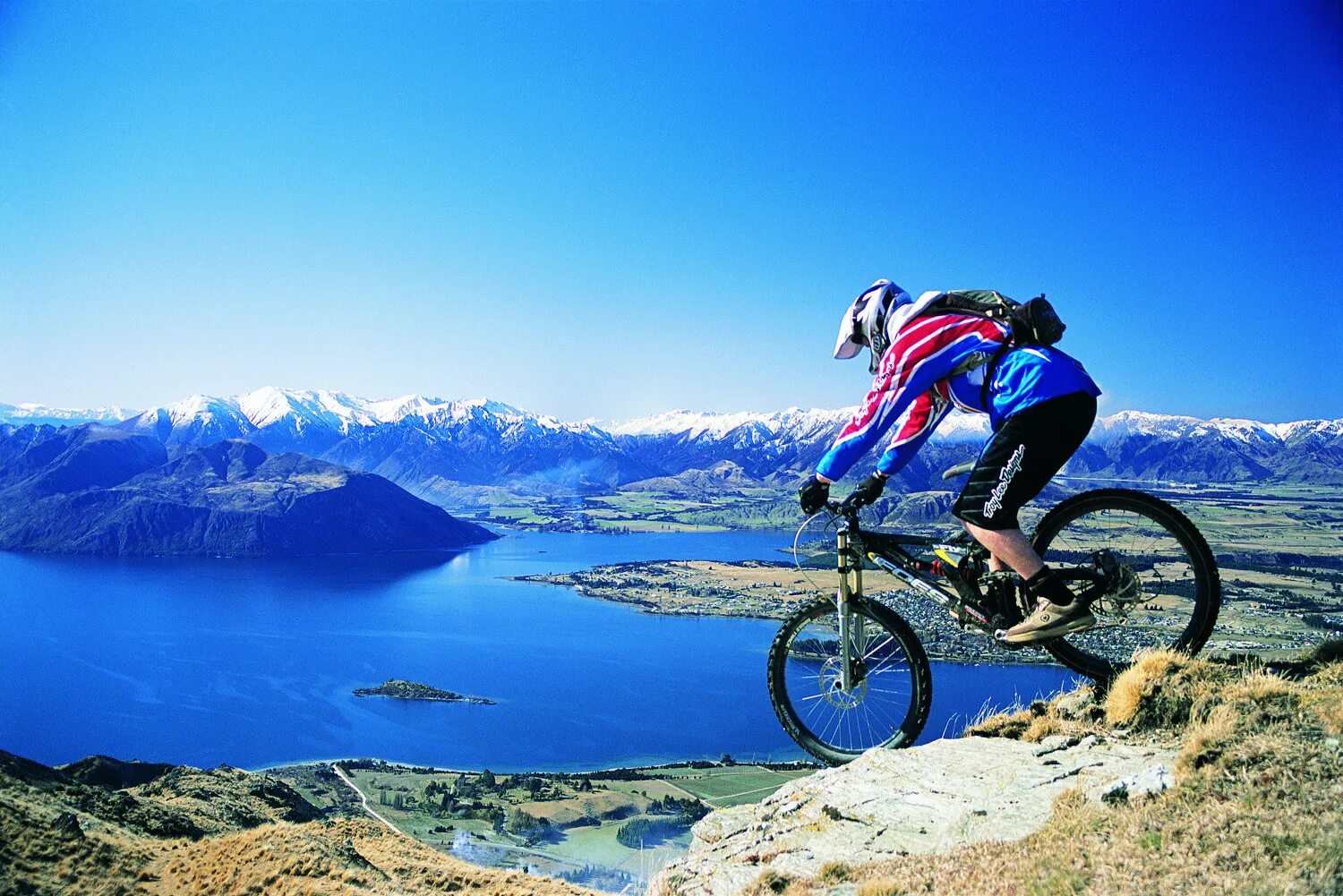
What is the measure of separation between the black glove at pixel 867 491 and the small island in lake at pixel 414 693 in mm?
82911

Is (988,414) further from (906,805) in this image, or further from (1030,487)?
(906,805)

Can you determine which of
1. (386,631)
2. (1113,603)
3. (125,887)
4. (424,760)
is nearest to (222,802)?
(125,887)

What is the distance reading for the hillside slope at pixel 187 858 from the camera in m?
4.96

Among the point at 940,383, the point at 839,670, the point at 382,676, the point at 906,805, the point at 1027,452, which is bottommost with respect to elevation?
the point at 382,676

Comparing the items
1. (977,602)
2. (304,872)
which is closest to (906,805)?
(977,602)

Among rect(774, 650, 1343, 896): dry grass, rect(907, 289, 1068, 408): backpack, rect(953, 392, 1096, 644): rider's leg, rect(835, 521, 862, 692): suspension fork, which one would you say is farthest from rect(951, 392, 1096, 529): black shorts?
rect(774, 650, 1343, 896): dry grass

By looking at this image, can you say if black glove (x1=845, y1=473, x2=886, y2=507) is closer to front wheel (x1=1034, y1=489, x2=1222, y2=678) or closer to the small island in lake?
front wheel (x1=1034, y1=489, x2=1222, y2=678)

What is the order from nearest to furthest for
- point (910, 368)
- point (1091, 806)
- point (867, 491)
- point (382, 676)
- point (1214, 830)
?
point (1214, 830) < point (1091, 806) < point (910, 368) < point (867, 491) < point (382, 676)

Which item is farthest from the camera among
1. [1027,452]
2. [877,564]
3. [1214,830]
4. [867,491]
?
[877,564]

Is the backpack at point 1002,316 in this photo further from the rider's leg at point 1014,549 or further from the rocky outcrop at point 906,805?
the rocky outcrop at point 906,805

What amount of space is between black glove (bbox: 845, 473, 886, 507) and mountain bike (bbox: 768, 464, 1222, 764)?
4 cm

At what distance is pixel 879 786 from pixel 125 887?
501cm

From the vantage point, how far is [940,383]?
4605 mm

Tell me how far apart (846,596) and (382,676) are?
94.7 metres
